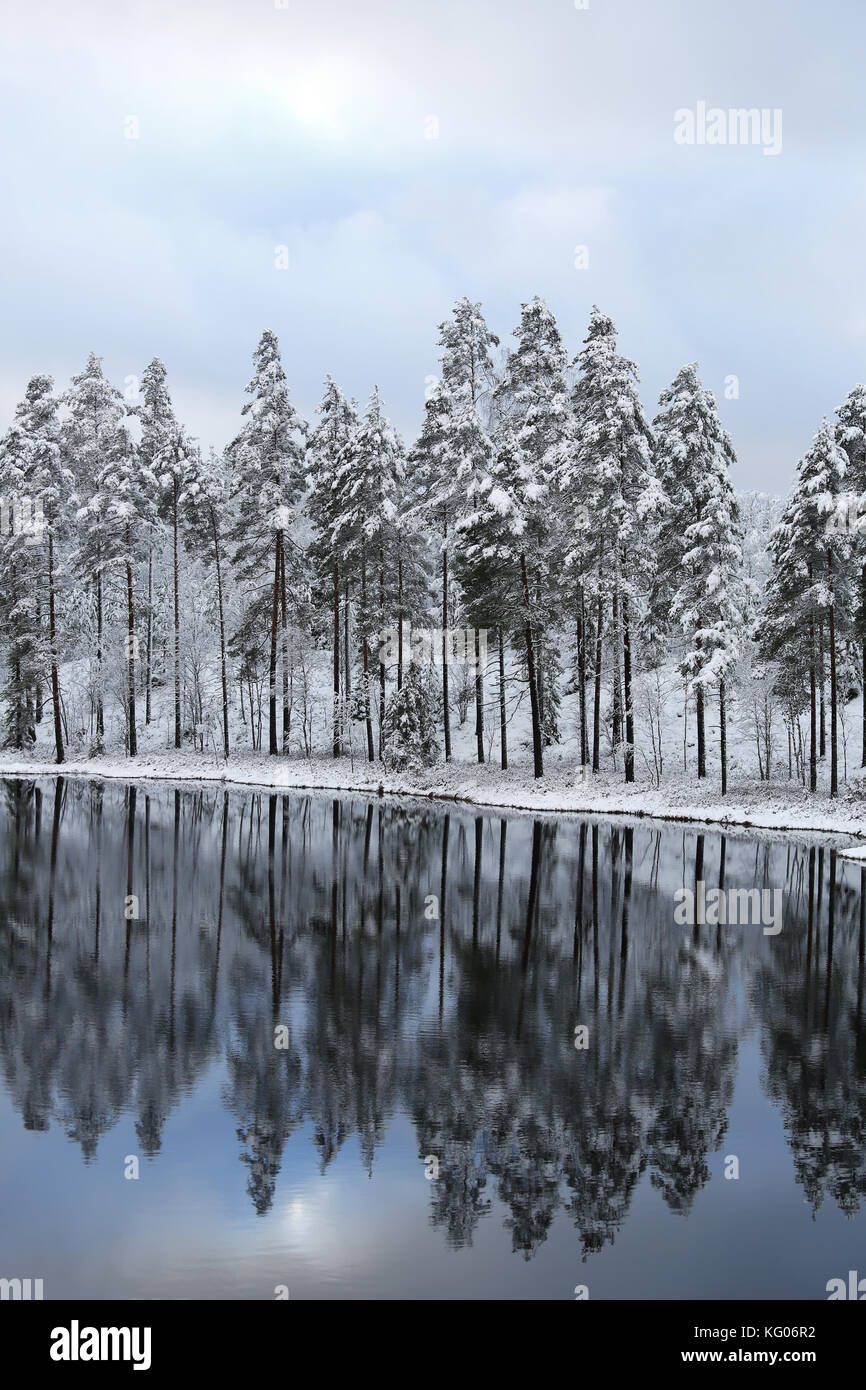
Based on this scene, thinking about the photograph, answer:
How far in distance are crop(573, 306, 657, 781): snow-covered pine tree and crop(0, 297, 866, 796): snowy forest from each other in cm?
11

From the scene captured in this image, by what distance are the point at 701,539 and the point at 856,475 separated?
19.7 feet

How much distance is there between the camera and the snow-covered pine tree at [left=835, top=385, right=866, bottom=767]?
3712cm

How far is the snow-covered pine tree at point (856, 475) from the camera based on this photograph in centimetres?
3712

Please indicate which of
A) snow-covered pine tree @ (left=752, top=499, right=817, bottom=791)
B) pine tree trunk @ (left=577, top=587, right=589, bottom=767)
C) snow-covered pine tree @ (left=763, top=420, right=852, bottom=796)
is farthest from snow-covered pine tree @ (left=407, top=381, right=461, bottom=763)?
snow-covered pine tree @ (left=763, top=420, right=852, bottom=796)

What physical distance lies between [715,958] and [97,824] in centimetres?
2293

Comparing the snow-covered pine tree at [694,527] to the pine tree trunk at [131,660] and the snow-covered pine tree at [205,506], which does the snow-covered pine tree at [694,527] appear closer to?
the snow-covered pine tree at [205,506]

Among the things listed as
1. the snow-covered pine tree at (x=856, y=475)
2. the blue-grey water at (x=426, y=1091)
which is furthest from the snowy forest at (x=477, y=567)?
the blue-grey water at (x=426, y=1091)

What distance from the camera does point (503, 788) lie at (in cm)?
4347

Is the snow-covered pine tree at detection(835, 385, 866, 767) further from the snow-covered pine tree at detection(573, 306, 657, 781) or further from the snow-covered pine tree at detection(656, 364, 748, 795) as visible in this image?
the snow-covered pine tree at detection(573, 306, 657, 781)

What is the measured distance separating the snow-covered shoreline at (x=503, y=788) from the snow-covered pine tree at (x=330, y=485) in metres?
5.73

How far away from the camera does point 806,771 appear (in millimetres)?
48281

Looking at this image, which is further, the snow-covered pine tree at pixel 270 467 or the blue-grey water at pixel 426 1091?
the snow-covered pine tree at pixel 270 467

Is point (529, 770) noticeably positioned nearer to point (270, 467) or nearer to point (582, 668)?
point (582, 668)
